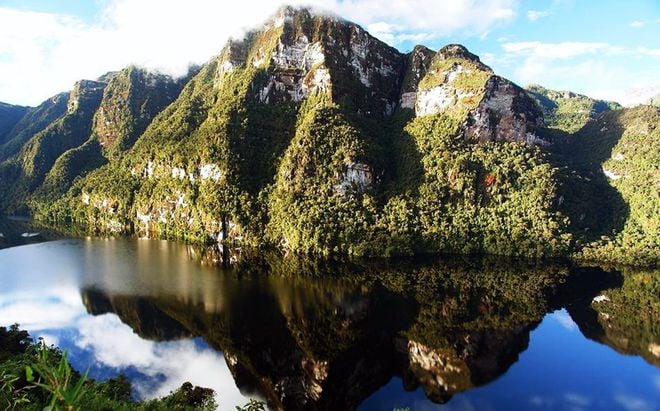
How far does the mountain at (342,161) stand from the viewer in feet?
309

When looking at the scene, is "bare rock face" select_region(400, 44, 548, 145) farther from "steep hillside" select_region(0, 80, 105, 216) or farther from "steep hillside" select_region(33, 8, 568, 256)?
"steep hillside" select_region(0, 80, 105, 216)

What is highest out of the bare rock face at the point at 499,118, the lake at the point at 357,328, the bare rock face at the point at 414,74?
the bare rock face at the point at 414,74

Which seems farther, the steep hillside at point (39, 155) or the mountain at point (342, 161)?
the steep hillside at point (39, 155)

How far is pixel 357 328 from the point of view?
2089 inches

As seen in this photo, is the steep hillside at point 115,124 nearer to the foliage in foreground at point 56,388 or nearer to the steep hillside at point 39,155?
the steep hillside at point 39,155

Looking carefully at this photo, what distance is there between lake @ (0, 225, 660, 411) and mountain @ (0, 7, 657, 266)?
13.4 meters

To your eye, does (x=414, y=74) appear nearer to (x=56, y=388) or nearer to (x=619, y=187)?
(x=619, y=187)

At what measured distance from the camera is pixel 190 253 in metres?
91.9

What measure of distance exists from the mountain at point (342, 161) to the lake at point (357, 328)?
43.8ft

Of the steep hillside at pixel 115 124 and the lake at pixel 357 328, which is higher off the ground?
the steep hillside at pixel 115 124

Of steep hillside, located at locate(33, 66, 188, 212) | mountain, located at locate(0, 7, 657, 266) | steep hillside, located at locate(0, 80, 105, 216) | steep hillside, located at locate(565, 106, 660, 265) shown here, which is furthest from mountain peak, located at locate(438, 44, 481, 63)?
steep hillside, located at locate(0, 80, 105, 216)

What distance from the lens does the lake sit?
4081cm

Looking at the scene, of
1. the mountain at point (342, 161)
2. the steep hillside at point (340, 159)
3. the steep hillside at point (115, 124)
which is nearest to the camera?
the mountain at point (342, 161)

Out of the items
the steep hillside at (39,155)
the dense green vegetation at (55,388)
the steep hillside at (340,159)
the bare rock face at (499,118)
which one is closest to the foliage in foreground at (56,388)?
the dense green vegetation at (55,388)
